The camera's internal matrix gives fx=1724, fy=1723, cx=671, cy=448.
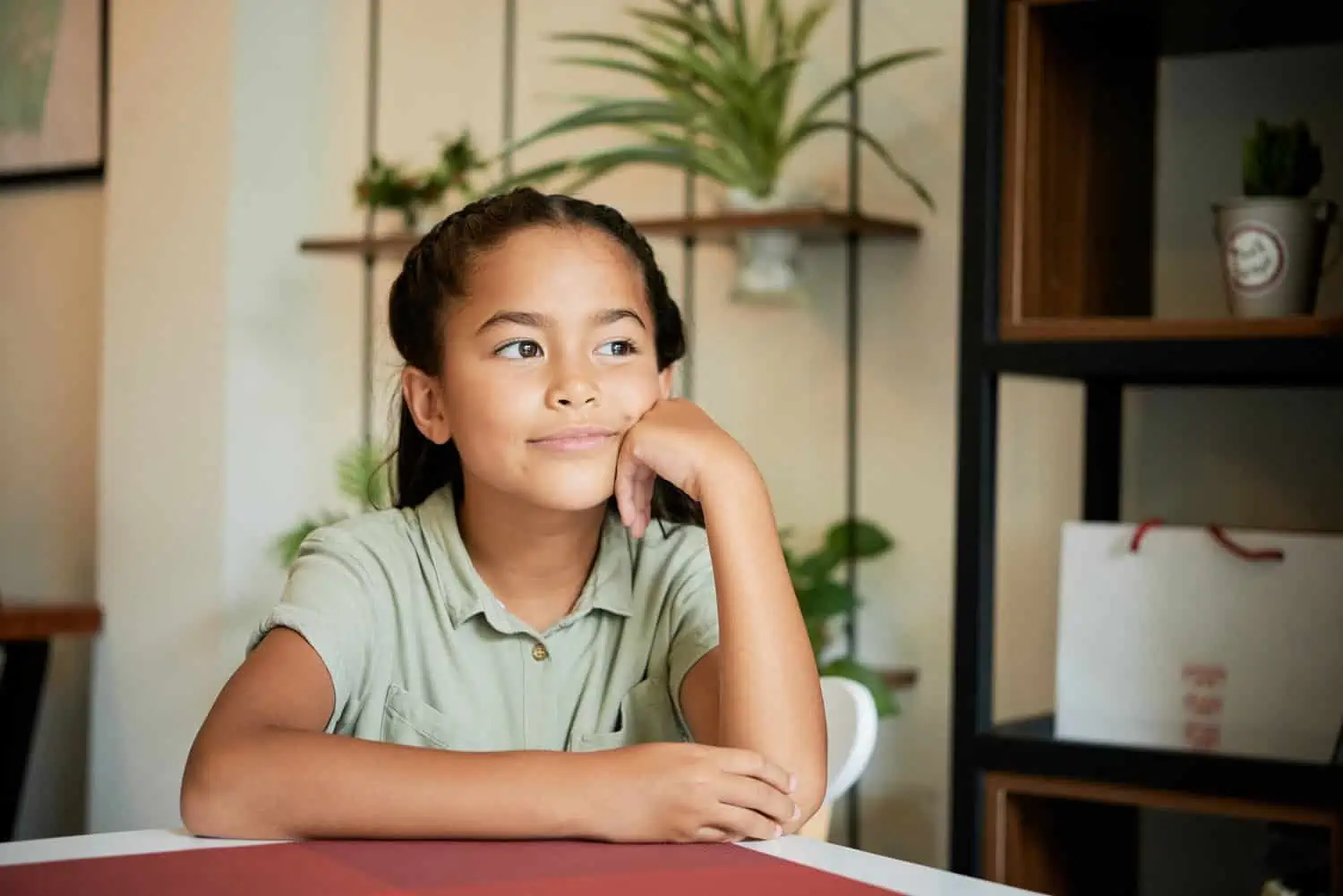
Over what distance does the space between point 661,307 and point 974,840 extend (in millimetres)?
792

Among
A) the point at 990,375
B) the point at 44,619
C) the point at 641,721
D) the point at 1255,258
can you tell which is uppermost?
the point at 1255,258

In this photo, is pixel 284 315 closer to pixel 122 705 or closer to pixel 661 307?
pixel 122 705

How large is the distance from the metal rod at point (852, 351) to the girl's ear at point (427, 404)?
124cm

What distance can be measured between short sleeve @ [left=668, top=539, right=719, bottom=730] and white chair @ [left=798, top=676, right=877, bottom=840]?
127 millimetres

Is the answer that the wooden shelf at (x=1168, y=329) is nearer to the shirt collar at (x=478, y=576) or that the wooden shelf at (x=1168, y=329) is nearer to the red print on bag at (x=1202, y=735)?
the red print on bag at (x=1202, y=735)

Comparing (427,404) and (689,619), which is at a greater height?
(427,404)

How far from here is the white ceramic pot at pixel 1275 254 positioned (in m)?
1.82

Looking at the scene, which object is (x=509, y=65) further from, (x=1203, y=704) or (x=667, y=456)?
(x=667, y=456)

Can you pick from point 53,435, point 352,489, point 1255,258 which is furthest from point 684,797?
point 53,435

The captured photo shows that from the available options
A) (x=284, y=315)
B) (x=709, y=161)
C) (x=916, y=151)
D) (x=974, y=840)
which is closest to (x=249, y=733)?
(x=974, y=840)

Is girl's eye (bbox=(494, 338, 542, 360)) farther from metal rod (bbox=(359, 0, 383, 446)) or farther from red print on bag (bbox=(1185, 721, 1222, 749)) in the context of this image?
metal rod (bbox=(359, 0, 383, 446))

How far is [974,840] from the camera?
6.26 ft

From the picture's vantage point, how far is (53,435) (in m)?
3.58

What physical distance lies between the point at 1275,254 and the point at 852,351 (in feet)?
2.80
